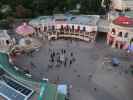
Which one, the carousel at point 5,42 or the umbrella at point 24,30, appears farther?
the umbrella at point 24,30

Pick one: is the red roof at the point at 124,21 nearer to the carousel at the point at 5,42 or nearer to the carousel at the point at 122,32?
the carousel at the point at 122,32

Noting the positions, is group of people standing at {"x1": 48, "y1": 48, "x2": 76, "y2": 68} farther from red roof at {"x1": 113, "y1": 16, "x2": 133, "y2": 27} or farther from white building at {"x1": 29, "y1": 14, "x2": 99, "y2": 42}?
red roof at {"x1": 113, "y1": 16, "x2": 133, "y2": 27}

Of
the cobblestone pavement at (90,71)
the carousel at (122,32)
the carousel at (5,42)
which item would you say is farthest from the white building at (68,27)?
the carousel at (5,42)

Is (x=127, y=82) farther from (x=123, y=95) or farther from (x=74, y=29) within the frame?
(x=74, y=29)

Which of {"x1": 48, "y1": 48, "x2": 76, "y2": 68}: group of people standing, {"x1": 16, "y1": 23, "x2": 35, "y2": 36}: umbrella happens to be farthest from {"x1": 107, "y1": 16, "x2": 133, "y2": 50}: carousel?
{"x1": 16, "y1": 23, "x2": 35, "y2": 36}: umbrella

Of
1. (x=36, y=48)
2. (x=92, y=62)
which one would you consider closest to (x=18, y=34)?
(x=36, y=48)
